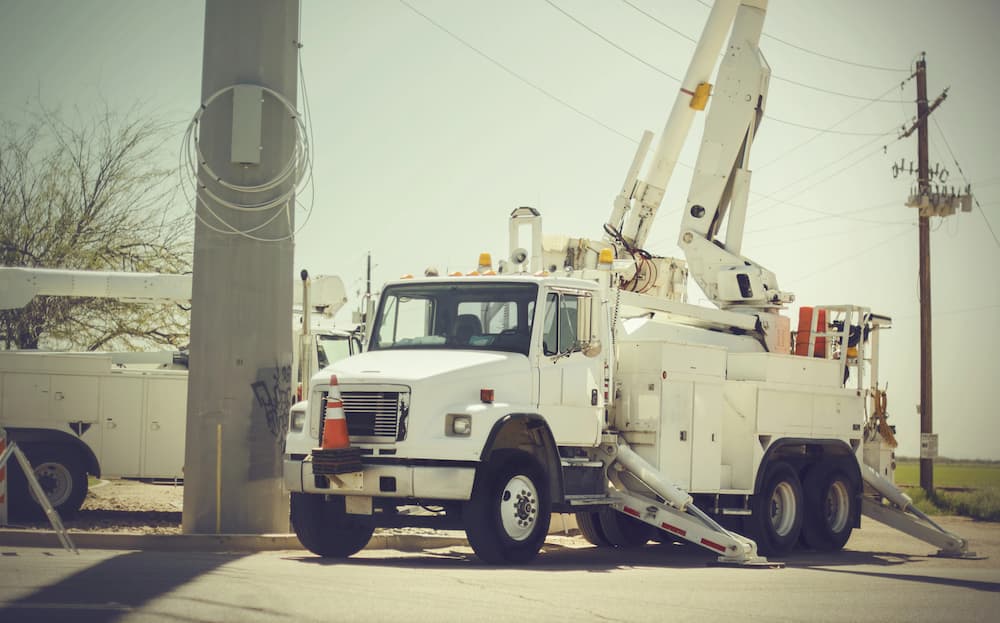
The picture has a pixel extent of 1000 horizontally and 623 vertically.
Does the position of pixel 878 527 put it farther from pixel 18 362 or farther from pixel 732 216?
pixel 18 362

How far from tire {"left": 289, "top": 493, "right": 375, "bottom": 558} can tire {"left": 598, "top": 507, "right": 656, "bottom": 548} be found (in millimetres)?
4474

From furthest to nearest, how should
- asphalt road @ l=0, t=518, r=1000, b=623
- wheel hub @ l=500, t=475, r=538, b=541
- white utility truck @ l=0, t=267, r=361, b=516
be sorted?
white utility truck @ l=0, t=267, r=361, b=516
wheel hub @ l=500, t=475, r=538, b=541
asphalt road @ l=0, t=518, r=1000, b=623

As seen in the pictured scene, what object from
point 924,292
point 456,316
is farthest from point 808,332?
point 924,292

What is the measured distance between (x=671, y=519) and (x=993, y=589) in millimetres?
3692

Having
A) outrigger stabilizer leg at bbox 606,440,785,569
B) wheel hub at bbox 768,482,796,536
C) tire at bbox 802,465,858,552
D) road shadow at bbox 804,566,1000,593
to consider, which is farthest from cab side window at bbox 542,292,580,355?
tire at bbox 802,465,858,552

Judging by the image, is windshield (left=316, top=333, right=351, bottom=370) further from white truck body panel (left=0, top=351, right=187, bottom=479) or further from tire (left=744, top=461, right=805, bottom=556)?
tire (left=744, top=461, right=805, bottom=556)

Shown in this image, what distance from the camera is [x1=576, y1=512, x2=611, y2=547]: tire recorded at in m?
17.3

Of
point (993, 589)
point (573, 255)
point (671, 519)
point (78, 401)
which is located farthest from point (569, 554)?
point (78, 401)

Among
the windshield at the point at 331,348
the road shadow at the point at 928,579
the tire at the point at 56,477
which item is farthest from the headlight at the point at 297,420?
the tire at the point at 56,477

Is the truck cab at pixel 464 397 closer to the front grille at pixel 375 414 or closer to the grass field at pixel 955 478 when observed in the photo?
the front grille at pixel 375 414

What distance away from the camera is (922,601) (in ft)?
35.4

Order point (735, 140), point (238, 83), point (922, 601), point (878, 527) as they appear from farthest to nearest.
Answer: point (878, 527) → point (735, 140) → point (238, 83) → point (922, 601)

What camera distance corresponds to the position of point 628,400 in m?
15.1

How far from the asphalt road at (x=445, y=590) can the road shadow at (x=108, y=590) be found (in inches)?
0.5
